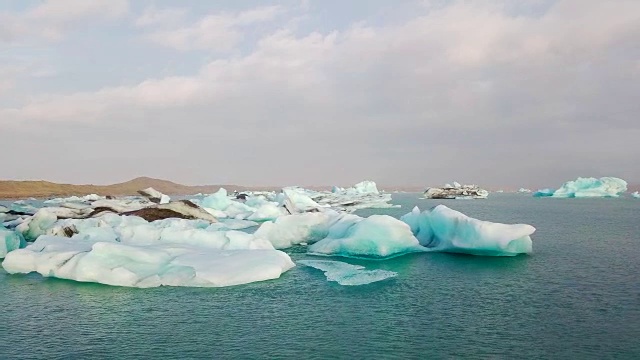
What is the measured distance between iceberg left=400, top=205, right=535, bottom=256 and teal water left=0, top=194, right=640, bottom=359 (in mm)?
2559

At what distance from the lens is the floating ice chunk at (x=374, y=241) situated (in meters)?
21.0

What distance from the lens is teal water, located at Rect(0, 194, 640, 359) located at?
9.43 meters

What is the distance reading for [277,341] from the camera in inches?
391

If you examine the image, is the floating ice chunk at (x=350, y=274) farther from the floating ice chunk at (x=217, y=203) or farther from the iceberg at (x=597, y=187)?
the iceberg at (x=597, y=187)

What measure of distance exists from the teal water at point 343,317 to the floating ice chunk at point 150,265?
405mm

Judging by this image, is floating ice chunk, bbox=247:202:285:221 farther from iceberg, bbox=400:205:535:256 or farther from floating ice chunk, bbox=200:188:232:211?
iceberg, bbox=400:205:535:256

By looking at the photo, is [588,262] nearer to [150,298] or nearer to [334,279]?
[334,279]

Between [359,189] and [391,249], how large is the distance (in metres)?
A: 69.0

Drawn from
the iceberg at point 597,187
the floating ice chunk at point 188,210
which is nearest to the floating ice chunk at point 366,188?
the iceberg at point 597,187

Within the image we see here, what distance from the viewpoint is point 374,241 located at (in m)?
21.0

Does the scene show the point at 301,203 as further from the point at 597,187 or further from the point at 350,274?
the point at 597,187

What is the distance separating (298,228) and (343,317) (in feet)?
47.2

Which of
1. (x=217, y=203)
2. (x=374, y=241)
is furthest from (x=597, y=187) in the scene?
(x=374, y=241)

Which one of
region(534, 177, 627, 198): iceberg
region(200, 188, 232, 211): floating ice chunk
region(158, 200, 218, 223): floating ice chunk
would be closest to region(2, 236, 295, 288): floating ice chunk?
region(158, 200, 218, 223): floating ice chunk
